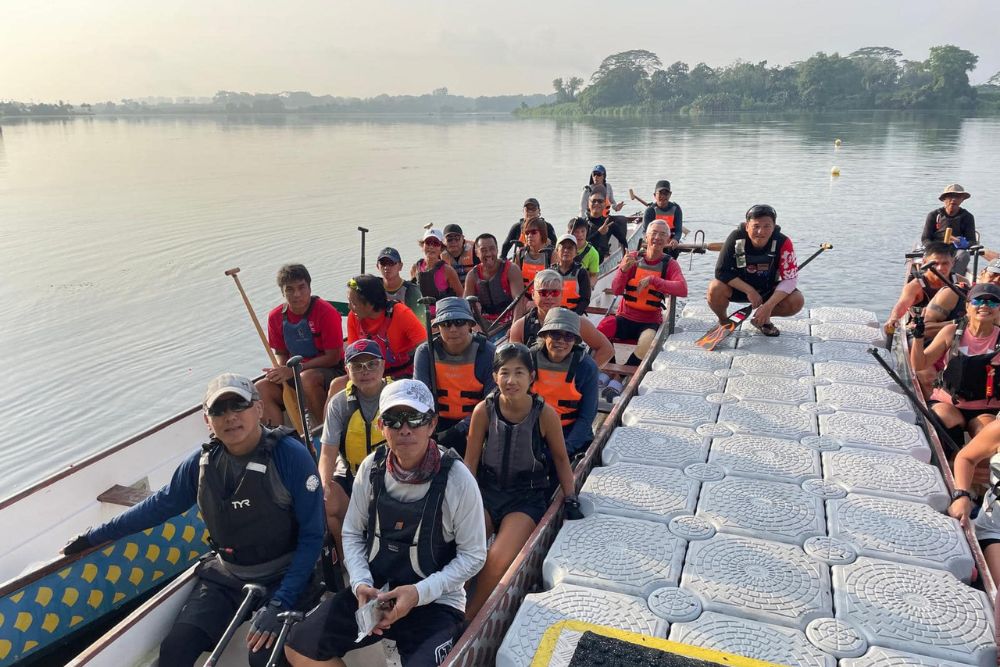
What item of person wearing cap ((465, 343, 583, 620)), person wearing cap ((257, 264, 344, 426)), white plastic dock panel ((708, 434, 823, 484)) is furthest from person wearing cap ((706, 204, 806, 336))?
person wearing cap ((257, 264, 344, 426))

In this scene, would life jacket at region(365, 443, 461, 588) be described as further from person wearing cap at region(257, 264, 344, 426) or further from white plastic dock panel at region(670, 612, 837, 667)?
person wearing cap at region(257, 264, 344, 426)

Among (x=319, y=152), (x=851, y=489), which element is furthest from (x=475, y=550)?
(x=319, y=152)

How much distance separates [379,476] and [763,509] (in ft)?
6.54

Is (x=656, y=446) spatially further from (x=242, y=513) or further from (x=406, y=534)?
(x=242, y=513)

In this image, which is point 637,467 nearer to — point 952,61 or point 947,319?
point 947,319

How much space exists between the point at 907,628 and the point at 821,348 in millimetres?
3519

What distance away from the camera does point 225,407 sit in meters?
2.84

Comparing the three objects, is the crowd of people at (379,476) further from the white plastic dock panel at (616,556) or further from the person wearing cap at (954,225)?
the person wearing cap at (954,225)

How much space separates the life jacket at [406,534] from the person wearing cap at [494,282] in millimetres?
4112

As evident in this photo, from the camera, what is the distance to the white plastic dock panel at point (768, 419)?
167 inches

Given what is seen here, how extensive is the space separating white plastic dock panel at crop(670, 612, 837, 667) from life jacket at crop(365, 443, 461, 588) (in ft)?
3.38

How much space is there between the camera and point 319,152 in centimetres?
4009

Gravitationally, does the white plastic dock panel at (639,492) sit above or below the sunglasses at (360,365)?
below

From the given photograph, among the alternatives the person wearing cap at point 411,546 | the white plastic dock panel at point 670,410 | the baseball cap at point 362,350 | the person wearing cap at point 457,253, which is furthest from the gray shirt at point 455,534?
the person wearing cap at point 457,253
